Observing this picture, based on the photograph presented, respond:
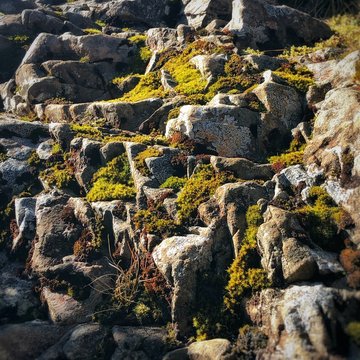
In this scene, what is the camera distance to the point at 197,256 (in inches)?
507

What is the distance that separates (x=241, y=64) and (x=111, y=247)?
1210 cm

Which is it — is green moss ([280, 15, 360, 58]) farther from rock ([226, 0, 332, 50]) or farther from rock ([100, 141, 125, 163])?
rock ([100, 141, 125, 163])

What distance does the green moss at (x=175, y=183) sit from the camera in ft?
51.1

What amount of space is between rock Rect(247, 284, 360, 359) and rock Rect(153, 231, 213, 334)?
7.84 ft

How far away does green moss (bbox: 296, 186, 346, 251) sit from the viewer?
12.0 metres

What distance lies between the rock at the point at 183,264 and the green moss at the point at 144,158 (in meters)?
3.57

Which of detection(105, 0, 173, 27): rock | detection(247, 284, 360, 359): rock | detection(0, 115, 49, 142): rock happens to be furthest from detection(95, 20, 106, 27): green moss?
detection(247, 284, 360, 359): rock

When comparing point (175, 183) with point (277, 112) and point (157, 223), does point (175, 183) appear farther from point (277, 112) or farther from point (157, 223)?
point (277, 112)

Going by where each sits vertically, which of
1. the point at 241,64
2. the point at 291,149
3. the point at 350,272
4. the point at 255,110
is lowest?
the point at 350,272

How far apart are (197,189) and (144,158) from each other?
2872 millimetres

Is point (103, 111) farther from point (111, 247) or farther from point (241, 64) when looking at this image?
point (111, 247)

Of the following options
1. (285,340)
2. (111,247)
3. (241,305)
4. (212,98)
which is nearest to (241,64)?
(212,98)

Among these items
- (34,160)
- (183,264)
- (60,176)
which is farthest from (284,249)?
(34,160)

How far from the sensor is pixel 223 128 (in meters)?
17.6
